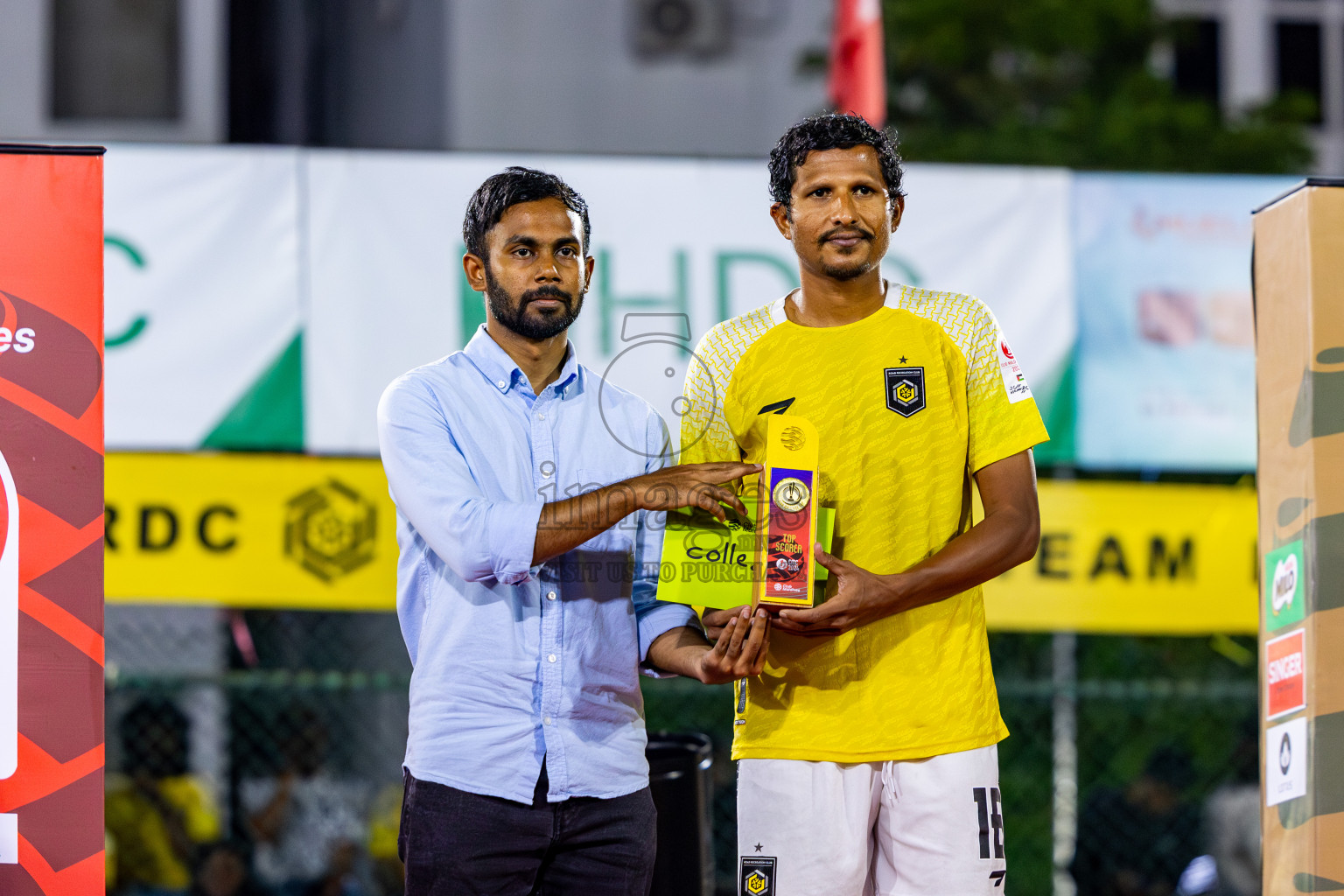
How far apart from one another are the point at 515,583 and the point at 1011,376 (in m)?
1.12

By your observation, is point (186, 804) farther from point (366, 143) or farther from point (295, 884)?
point (366, 143)

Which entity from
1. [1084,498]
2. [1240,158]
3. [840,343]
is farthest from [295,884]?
[1240,158]

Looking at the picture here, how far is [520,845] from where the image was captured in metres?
2.55

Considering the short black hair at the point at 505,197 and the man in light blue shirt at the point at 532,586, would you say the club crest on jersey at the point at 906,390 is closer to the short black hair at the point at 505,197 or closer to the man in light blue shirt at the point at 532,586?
the man in light blue shirt at the point at 532,586

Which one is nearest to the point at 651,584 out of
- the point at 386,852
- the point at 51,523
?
the point at 51,523

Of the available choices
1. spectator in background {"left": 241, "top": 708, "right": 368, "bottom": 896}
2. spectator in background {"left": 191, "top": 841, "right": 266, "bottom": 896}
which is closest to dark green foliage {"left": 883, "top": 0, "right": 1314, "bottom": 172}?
spectator in background {"left": 241, "top": 708, "right": 368, "bottom": 896}

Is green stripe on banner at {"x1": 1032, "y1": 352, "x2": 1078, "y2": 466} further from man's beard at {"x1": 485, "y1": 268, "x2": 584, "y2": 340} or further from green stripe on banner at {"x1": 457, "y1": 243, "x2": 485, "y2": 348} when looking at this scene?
man's beard at {"x1": 485, "y1": 268, "x2": 584, "y2": 340}

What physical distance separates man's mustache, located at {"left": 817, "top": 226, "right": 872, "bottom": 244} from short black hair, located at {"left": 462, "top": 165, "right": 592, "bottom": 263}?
1.67ft

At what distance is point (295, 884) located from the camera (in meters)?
5.82

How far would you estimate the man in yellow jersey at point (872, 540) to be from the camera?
268 cm

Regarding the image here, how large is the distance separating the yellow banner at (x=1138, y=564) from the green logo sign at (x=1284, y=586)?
247 centimetres

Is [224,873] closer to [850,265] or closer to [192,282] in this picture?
[192,282]

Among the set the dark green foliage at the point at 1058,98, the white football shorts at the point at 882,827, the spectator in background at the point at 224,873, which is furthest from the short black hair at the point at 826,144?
the dark green foliage at the point at 1058,98

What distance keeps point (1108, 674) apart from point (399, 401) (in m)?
5.63
